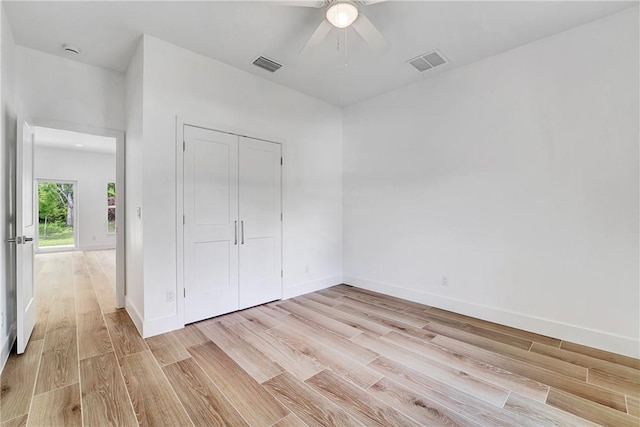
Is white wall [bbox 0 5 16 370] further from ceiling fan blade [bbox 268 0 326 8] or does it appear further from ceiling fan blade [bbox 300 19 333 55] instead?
ceiling fan blade [bbox 300 19 333 55]

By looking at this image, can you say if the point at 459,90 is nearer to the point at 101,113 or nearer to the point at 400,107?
the point at 400,107

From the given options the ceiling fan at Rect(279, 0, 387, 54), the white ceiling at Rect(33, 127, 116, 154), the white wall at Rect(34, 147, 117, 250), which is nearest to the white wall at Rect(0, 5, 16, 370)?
the ceiling fan at Rect(279, 0, 387, 54)

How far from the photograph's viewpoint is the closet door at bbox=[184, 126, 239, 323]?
2.91 metres

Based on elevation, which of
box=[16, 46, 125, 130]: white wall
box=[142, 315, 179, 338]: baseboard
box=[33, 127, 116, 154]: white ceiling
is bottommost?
box=[142, 315, 179, 338]: baseboard

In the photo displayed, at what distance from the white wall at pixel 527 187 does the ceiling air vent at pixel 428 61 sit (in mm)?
271

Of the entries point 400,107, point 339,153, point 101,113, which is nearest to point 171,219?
point 101,113

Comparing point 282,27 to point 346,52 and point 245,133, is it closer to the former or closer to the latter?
point 346,52

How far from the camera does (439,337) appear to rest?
2627mm

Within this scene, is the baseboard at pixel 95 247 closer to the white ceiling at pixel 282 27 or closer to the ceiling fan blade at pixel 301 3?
the white ceiling at pixel 282 27

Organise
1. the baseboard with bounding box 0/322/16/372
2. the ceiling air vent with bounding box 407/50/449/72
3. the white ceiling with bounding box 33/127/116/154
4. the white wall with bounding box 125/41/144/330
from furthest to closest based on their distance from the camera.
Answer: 1. the white ceiling with bounding box 33/127/116/154
2. the ceiling air vent with bounding box 407/50/449/72
3. the white wall with bounding box 125/41/144/330
4. the baseboard with bounding box 0/322/16/372

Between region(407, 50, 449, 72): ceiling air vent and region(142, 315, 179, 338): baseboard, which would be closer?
region(142, 315, 179, 338): baseboard

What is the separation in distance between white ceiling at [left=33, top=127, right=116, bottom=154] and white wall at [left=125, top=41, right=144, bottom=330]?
4178mm

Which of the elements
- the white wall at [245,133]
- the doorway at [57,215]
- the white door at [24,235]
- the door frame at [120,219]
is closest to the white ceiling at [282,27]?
the white wall at [245,133]

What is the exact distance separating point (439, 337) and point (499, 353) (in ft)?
1.57
